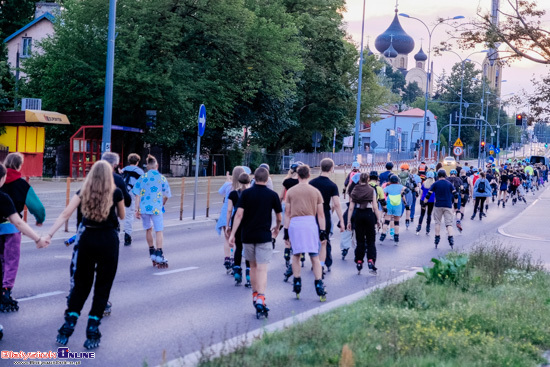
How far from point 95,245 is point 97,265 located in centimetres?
26

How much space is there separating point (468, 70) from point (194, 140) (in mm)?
98853

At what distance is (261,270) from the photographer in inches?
358

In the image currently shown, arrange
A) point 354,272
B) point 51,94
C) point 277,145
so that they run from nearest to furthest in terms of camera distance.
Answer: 1. point 354,272
2. point 51,94
3. point 277,145

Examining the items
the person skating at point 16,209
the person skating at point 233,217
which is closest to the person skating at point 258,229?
the person skating at point 233,217

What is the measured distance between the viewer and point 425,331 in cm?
741

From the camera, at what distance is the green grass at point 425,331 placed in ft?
21.3

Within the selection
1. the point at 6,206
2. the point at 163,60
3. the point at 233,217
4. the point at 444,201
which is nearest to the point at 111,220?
the point at 6,206

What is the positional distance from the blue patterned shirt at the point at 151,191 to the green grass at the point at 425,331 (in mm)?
4276

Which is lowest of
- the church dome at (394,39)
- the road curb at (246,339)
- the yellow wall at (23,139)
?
the road curb at (246,339)

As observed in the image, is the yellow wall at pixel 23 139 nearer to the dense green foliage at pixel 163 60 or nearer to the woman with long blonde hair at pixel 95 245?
the dense green foliage at pixel 163 60

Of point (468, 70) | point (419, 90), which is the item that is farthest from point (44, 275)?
point (419, 90)

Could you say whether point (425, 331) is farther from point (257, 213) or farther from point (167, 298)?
point (167, 298)

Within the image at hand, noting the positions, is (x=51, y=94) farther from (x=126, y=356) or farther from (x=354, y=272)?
(x=126, y=356)

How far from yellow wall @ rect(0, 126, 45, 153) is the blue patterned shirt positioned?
784 inches
